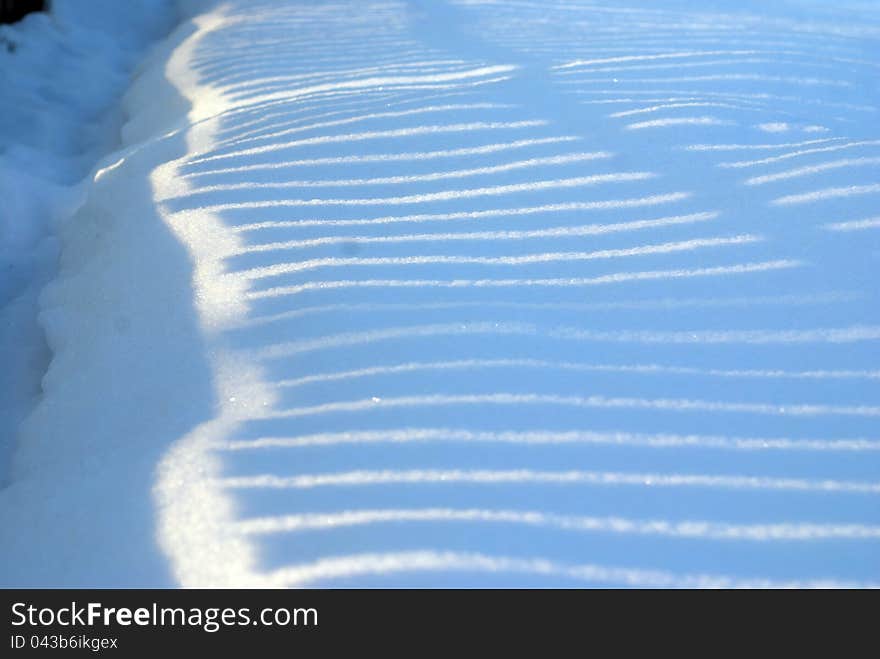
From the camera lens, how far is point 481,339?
7.02 feet

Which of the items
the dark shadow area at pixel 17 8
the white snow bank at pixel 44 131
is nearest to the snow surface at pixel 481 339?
the white snow bank at pixel 44 131

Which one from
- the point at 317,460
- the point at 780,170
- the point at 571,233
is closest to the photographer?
the point at 317,460

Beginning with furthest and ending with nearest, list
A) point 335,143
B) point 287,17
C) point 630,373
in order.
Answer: point 287,17 < point 335,143 < point 630,373

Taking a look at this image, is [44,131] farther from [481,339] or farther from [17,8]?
[481,339]

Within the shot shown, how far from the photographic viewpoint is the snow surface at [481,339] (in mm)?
1676

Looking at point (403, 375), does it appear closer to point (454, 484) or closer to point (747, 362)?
point (454, 484)

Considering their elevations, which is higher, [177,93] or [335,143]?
[177,93]

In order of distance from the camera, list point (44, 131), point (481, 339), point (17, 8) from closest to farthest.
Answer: point (481, 339) → point (44, 131) → point (17, 8)

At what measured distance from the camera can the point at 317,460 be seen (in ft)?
5.99

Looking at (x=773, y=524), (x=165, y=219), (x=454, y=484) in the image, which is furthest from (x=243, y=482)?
(x=165, y=219)

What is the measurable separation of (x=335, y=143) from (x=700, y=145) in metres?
1.09

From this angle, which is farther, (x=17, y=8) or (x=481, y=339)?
(x=17, y=8)

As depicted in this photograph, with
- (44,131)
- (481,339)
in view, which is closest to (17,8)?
(44,131)

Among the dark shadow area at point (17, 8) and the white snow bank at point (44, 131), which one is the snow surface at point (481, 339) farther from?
the dark shadow area at point (17, 8)
